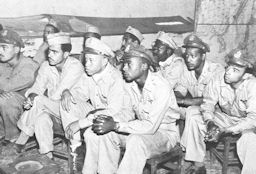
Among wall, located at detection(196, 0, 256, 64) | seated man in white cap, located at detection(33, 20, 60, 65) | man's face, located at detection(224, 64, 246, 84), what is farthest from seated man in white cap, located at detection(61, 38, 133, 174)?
wall, located at detection(196, 0, 256, 64)

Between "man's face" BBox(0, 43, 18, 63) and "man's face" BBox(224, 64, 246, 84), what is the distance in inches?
132

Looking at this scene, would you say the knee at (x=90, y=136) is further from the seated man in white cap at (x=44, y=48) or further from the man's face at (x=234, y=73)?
the seated man in white cap at (x=44, y=48)

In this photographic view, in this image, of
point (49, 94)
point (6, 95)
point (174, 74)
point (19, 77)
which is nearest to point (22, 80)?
point (19, 77)

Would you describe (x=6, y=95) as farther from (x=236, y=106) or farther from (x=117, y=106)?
(x=236, y=106)

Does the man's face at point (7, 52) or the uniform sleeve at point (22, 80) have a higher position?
the man's face at point (7, 52)

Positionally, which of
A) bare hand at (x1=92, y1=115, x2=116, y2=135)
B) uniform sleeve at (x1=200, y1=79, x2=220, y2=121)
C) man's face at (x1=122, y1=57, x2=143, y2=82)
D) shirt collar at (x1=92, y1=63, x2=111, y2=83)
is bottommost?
bare hand at (x1=92, y1=115, x2=116, y2=135)

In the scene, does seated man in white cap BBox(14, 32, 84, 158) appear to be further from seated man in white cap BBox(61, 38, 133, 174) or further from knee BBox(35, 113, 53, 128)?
seated man in white cap BBox(61, 38, 133, 174)

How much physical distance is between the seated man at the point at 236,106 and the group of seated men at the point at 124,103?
0.01m

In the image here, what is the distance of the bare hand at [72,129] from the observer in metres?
4.43

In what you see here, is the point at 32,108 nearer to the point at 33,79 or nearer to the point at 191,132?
the point at 33,79

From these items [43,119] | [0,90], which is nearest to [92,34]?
[0,90]

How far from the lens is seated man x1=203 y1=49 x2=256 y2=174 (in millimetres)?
4223

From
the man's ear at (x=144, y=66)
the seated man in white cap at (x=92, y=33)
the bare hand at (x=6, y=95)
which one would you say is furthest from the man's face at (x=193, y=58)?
the bare hand at (x=6, y=95)

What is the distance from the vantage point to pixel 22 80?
579 cm
